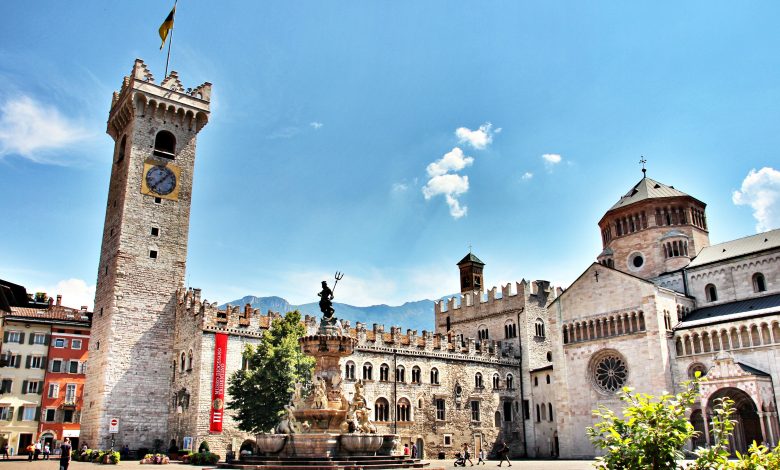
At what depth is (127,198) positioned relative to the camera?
47594mm

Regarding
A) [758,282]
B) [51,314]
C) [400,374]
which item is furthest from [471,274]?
[51,314]

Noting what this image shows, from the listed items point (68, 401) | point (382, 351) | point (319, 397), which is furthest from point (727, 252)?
point (68, 401)

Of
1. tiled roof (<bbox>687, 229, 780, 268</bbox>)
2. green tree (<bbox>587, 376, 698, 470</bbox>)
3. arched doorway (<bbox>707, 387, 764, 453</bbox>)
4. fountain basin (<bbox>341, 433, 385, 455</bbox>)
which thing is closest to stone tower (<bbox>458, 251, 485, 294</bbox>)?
tiled roof (<bbox>687, 229, 780, 268</bbox>)

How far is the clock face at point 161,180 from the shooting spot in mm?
49344

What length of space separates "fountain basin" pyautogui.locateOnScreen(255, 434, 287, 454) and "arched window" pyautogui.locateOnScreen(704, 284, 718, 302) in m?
40.8

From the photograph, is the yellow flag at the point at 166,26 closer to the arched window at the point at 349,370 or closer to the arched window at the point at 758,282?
the arched window at the point at 349,370

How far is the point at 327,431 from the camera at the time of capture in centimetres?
2319

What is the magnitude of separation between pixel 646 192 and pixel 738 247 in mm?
9852

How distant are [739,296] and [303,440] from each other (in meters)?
40.3

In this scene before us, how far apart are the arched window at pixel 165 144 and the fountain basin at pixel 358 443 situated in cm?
3631

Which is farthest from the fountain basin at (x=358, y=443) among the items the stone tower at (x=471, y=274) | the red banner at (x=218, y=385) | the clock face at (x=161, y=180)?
the stone tower at (x=471, y=274)

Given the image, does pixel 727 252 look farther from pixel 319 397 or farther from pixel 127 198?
pixel 127 198

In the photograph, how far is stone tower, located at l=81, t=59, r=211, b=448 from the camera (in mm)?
44281

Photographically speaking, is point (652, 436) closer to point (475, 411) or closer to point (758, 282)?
point (758, 282)
